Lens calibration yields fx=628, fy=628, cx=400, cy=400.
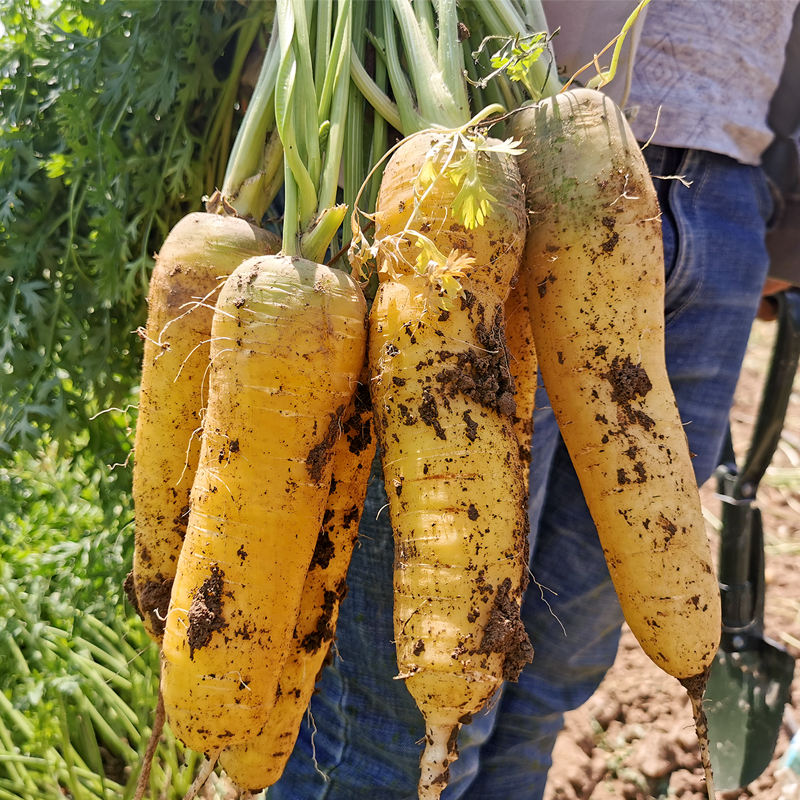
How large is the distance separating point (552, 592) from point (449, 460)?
55 cm

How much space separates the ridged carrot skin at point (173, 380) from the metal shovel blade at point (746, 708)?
1688 millimetres

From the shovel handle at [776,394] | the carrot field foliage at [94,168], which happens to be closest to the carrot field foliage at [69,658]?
the carrot field foliage at [94,168]

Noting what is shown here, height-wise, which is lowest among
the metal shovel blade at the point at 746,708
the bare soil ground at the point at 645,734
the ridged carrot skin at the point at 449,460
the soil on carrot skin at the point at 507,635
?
the bare soil ground at the point at 645,734

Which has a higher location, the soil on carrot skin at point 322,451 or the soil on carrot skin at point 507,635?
the soil on carrot skin at point 322,451

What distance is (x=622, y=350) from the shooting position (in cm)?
100

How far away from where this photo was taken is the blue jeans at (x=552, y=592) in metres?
1.26

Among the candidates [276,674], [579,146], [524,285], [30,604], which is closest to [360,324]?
[524,285]

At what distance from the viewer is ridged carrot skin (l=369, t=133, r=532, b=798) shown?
0.87 meters

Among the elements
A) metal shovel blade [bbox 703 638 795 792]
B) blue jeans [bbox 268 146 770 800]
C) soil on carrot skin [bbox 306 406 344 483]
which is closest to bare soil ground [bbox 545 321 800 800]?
metal shovel blade [bbox 703 638 795 792]

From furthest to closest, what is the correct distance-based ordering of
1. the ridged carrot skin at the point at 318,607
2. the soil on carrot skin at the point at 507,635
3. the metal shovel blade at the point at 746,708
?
the metal shovel blade at the point at 746,708
the ridged carrot skin at the point at 318,607
the soil on carrot skin at the point at 507,635

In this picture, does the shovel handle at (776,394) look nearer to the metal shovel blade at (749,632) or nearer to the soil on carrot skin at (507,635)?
the metal shovel blade at (749,632)

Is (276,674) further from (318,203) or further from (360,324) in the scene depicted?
(318,203)

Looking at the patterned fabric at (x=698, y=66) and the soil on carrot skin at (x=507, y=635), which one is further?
the patterned fabric at (x=698, y=66)

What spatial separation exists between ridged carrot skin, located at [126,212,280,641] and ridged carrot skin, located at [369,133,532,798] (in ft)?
0.91
